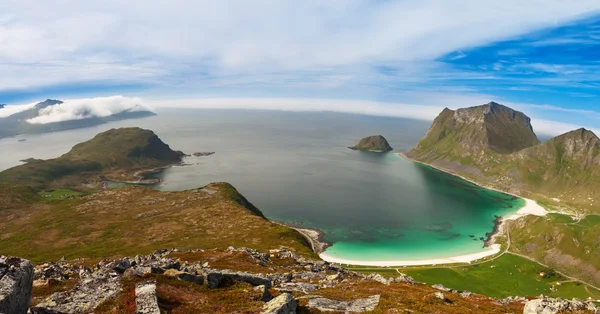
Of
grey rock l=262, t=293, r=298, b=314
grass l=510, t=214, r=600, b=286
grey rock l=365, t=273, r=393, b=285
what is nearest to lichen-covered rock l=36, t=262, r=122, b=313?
grey rock l=262, t=293, r=298, b=314

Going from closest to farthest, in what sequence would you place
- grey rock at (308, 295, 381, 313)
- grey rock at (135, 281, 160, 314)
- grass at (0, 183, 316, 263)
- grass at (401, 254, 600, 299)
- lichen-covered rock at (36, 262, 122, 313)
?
grey rock at (135, 281, 160, 314), lichen-covered rock at (36, 262, 122, 313), grey rock at (308, 295, 381, 313), grass at (0, 183, 316, 263), grass at (401, 254, 600, 299)

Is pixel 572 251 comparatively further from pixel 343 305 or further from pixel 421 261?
pixel 343 305

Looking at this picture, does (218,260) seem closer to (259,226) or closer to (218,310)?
(218,310)

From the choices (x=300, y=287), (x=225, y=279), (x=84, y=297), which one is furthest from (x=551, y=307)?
(x=84, y=297)

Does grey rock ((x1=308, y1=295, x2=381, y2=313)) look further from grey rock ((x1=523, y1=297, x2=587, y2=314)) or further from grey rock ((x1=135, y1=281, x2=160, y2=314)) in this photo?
grey rock ((x1=523, y1=297, x2=587, y2=314))

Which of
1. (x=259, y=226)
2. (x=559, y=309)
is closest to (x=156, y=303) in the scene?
(x=559, y=309)

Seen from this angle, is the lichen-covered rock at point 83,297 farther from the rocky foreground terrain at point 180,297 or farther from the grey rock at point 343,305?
the grey rock at point 343,305
